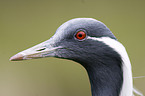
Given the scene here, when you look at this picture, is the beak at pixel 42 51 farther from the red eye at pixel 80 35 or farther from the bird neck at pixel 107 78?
the bird neck at pixel 107 78

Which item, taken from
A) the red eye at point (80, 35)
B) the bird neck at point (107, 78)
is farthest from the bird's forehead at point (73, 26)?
the bird neck at point (107, 78)

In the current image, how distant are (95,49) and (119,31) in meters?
1.61

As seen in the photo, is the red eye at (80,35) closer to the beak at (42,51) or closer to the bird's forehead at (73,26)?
the bird's forehead at (73,26)

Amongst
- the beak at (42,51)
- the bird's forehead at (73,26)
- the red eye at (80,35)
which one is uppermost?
the bird's forehead at (73,26)

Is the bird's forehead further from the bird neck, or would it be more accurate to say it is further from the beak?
the bird neck

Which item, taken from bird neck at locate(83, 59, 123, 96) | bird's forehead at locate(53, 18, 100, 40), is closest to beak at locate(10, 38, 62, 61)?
bird's forehead at locate(53, 18, 100, 40)

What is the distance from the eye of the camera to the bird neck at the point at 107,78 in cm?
108

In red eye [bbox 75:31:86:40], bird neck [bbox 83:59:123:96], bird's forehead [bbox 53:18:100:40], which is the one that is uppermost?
bird's forehead [bbox 53:18:100:40]

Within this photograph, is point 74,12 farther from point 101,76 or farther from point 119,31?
point 101,76

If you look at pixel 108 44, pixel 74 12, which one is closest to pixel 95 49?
pixel 108 44

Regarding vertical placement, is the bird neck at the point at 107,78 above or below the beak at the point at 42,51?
below

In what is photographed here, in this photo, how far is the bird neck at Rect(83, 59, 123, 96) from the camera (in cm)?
108

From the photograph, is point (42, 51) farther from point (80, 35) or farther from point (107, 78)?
point (107, 78)

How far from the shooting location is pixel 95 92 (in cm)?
115
